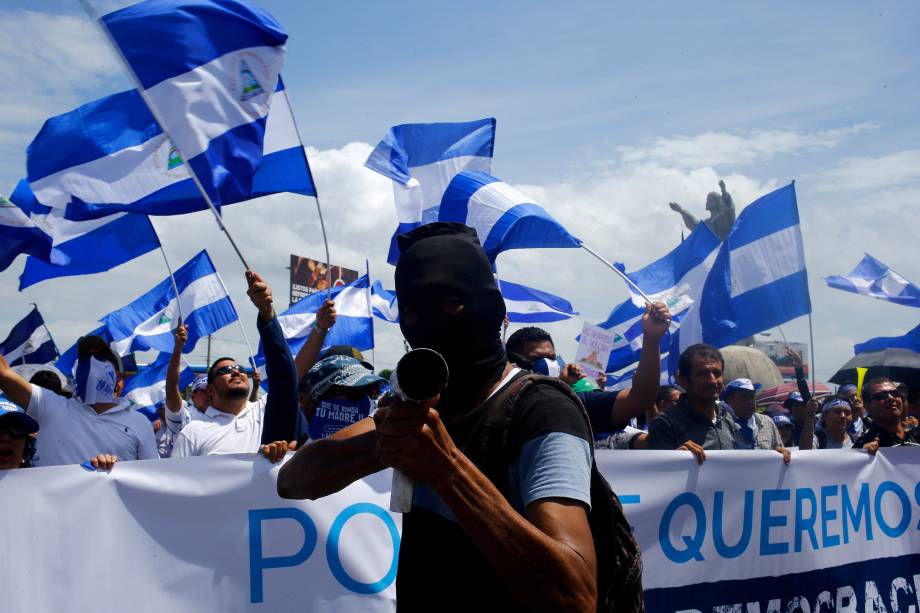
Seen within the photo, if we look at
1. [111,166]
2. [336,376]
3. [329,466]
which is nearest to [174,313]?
[111,166]

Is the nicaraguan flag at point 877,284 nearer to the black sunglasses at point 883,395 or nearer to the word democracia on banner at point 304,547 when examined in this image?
the black sunglasses at point 883,395

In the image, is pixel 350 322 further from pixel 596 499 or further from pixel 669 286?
pixel 596 499

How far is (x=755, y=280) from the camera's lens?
8180mm

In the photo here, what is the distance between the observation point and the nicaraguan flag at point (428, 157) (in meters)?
9.37

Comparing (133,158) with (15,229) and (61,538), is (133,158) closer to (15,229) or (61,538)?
(15,229)

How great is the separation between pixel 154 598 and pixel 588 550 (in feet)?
9.44

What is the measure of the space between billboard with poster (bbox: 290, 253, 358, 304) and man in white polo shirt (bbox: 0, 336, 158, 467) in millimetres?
46447

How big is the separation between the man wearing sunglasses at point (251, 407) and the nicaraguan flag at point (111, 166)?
Result: 45.8 inches

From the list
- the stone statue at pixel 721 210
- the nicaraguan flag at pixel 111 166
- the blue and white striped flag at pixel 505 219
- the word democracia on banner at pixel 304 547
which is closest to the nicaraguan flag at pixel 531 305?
the blue and white striped flag at pixel 505 219

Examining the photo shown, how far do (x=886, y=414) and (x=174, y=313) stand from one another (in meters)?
9.31

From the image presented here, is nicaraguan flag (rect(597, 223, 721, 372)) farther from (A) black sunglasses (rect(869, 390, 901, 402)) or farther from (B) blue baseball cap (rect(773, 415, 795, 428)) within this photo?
(A) black sunglasses (rect(869, 390, 901, 402))

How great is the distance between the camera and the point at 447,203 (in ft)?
25.4

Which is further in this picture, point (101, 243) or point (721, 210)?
point (721, 210)

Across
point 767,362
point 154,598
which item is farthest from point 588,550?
point 767,362
